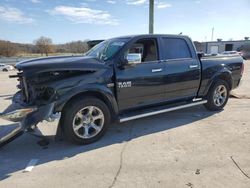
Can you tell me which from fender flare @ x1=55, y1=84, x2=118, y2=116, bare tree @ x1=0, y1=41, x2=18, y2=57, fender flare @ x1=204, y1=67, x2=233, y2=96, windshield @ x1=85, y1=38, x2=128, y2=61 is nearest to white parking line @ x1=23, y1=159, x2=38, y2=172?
fender flare @ x1=55, y1=84, x2=118, y2=116

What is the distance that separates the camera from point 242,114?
6.79 metres

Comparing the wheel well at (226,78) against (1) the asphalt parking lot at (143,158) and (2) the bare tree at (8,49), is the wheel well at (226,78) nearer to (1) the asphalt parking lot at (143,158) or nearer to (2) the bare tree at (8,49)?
(1) the asphalt parking lot at (143,158)

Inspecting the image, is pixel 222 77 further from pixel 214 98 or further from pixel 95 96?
pixel 95 96

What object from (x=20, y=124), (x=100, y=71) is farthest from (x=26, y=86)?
(x=100, y=71)

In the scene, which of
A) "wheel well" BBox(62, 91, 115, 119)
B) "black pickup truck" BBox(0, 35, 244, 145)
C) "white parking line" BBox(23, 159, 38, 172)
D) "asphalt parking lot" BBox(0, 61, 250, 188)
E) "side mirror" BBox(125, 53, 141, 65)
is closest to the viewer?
"asphalt parking lot" BBox(0, 61, 250, 188)

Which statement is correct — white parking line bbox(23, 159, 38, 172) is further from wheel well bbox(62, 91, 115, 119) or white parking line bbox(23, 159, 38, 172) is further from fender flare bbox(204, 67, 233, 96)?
fender flare bbox(204, 67, 233, 96)

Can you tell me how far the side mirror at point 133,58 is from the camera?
17.6 feet

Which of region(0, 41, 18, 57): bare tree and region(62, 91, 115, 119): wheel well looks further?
region(0, 41, 18, 57): bare tree

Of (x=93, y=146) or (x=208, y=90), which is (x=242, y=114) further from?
(x=93, y=146)

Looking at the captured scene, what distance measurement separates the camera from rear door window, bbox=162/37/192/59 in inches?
238

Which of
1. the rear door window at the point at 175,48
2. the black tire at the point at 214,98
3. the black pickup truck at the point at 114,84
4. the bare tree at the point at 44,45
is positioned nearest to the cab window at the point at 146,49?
the black pickup truck at the point at 114,84

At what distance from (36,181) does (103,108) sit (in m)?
1.80

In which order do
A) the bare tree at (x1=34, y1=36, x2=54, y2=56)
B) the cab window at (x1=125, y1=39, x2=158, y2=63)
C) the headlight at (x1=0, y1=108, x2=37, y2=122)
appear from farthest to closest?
the bare tree at (x1=34, y1=36, x2=54, y2=56) → the cab window at (x1=125, y1=39, x2=158, y2=63) → the headlight at (x1=0, y1=108, x2=37, y2=122)

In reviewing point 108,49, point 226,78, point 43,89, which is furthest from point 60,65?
point 226,78
